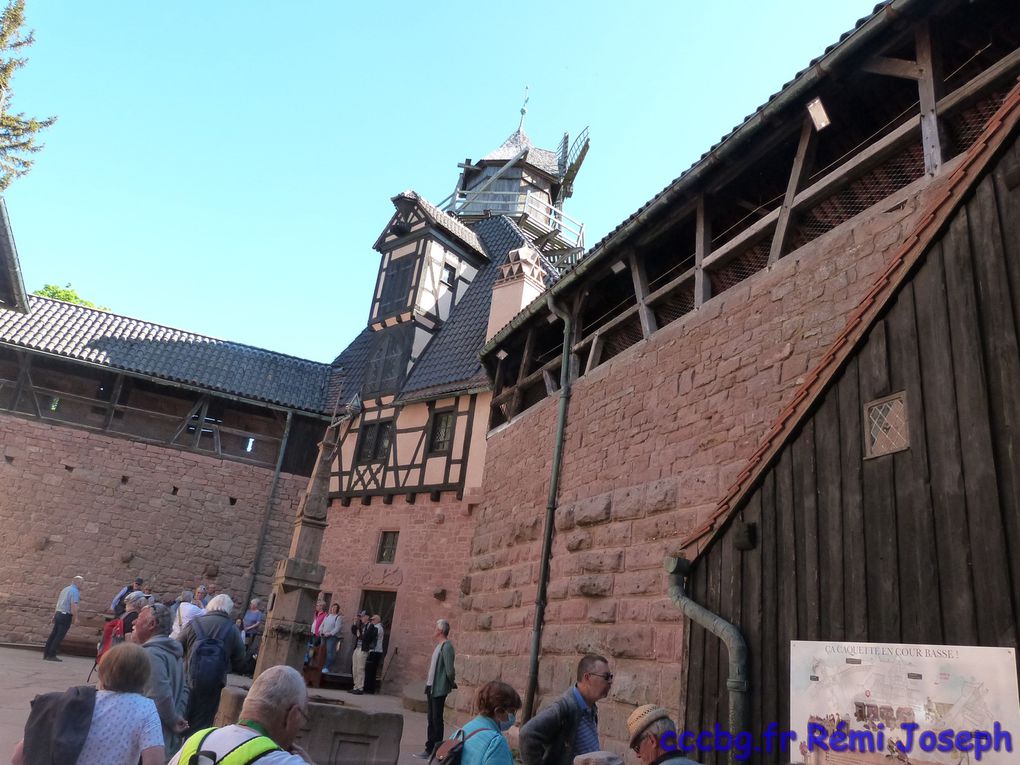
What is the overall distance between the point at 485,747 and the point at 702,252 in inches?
207

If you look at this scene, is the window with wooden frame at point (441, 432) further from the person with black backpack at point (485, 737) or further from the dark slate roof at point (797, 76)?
the person with black backpack at point (485, 737)

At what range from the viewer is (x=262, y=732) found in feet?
7.02

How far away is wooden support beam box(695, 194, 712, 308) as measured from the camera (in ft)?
22.8

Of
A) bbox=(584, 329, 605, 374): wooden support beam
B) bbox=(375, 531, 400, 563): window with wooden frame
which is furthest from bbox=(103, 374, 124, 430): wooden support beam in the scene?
bbox=(584, 329, 605, 374): wooden support beam

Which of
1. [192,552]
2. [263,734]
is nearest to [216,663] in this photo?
[263,734]

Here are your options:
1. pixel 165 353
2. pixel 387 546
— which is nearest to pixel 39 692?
pixel 387 546

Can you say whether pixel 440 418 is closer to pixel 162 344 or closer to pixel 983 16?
pixel 162 344

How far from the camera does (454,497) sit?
14500 mm

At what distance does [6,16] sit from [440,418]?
1153 cm

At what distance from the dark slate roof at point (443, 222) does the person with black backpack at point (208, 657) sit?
15249 mm

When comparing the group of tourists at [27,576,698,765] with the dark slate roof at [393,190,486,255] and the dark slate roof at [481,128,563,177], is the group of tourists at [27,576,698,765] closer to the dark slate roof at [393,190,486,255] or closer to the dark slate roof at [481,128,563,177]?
the dark slate roof at [393,190,486,255]

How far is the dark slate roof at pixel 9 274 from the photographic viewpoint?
1463 cm

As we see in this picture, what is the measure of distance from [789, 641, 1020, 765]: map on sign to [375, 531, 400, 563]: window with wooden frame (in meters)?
12.6

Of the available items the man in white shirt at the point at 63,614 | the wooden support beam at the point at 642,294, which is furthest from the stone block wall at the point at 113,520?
the wooden support beam at the point at 642,294
